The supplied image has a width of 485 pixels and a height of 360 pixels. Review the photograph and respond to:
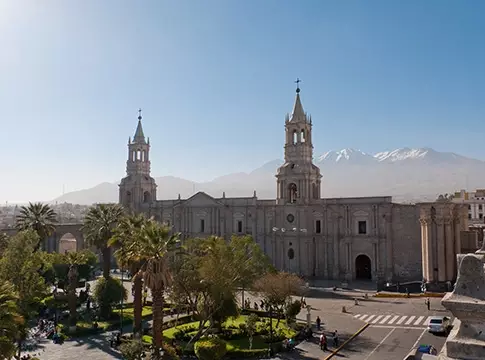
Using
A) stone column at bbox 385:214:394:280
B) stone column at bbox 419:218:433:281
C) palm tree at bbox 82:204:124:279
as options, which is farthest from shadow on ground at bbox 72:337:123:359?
stone column at bbox 385:214:394:280

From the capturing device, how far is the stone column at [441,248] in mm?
40719

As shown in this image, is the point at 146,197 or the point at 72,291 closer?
the point at 72,291

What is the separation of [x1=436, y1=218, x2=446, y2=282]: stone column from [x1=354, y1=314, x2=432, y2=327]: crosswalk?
399 inches

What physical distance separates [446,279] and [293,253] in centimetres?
1723

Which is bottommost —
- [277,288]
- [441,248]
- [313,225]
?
[277,288]

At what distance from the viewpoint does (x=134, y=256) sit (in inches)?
875

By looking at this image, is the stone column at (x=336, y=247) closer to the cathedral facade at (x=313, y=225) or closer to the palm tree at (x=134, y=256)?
the cathedral facade at (x=313, y=225)

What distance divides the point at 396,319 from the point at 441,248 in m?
12.4

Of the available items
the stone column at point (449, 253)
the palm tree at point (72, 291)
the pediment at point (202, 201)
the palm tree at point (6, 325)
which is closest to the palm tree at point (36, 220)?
the palm tree at point (72, 291)

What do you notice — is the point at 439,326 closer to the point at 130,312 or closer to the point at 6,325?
the point at 130,312

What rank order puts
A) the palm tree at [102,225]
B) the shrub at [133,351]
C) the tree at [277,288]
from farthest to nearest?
the palm tree at [102,225], the tree at [277,288], the shrub at [133,351]

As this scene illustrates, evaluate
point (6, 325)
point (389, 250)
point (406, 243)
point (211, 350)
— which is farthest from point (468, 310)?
point (406, 243)

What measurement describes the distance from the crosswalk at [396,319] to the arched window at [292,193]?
2174 cm

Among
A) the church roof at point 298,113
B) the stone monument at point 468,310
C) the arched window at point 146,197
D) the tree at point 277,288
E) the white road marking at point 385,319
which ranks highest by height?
the church roof at point 298,113
